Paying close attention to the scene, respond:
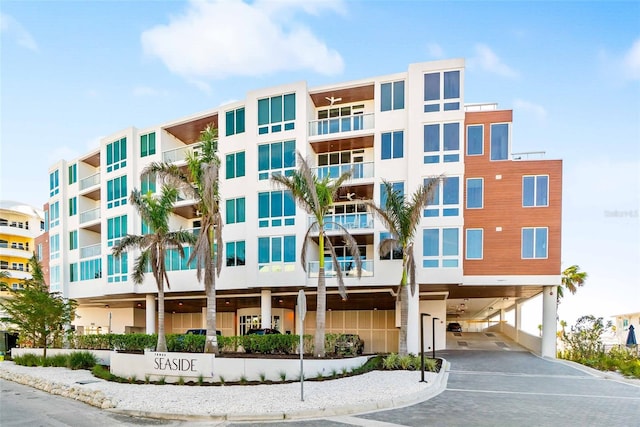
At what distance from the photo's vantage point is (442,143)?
74.9 feet

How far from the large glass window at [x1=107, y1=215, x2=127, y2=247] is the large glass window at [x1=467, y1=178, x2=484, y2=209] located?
963 inches

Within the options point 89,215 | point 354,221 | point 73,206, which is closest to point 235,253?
point 354,221

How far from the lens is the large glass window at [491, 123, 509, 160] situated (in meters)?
24.2

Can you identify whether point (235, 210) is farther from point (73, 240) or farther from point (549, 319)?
point (549, 319)

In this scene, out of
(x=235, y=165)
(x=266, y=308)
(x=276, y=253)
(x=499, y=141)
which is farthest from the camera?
(x=235, y=165)

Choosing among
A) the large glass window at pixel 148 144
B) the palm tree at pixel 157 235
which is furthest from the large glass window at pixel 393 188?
the large glass window at pixel 148 144

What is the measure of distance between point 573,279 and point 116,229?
3732 cm

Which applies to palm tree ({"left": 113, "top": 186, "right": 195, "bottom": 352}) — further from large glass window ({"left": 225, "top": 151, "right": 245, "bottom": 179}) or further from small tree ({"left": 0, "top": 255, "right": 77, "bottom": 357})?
small tree ({"left": 0, "top": 255, "right": 77, "bottom": 357})

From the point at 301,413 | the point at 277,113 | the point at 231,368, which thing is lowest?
the point at 231,368

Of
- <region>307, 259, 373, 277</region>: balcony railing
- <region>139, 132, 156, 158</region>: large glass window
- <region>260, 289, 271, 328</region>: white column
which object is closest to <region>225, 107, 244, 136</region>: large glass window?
<region>139, 132, 156, 158</region>: large glass window

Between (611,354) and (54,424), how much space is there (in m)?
24.5

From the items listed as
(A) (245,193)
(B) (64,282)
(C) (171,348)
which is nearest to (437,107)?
(A) (245,193)

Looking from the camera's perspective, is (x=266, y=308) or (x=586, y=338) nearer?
(x=586, y=338)

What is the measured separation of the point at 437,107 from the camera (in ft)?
75.4
